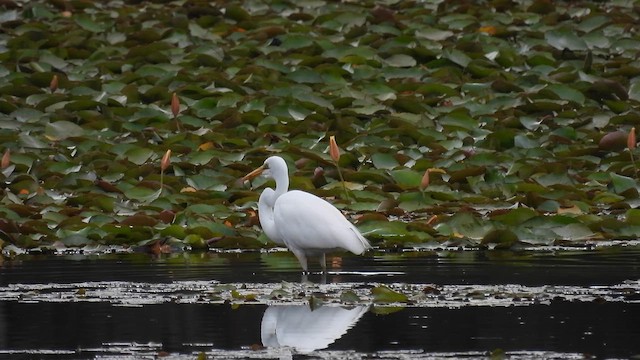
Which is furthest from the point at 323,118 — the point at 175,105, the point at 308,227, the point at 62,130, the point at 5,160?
the point at 308,227

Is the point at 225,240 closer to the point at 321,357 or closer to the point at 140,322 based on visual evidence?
the point at 140,322

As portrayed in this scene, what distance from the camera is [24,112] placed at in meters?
16.0

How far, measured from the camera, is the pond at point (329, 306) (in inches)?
300

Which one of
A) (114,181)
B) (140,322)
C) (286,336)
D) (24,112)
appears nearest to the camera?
(286,336)

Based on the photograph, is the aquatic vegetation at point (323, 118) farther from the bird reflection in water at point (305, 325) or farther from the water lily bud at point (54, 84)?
the bird reflection in water at point (305, 325)

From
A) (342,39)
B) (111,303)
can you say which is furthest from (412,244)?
(342,39)

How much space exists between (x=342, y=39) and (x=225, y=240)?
7.69m

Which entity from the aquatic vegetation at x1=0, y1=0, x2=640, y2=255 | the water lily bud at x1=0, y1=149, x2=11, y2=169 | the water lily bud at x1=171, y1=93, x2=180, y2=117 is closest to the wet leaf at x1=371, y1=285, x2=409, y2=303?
the aquatic vegetation at x1=0, y1=0, x2=640, y2=255

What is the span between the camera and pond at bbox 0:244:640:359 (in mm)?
7609

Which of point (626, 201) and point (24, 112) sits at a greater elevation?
point (626, 201)

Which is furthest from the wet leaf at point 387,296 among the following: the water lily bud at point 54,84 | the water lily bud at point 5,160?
the water lily bud at point 54,84

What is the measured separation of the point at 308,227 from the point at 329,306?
194 cm

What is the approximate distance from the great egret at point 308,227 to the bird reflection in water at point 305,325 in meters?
1.78

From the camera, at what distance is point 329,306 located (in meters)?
8.88
